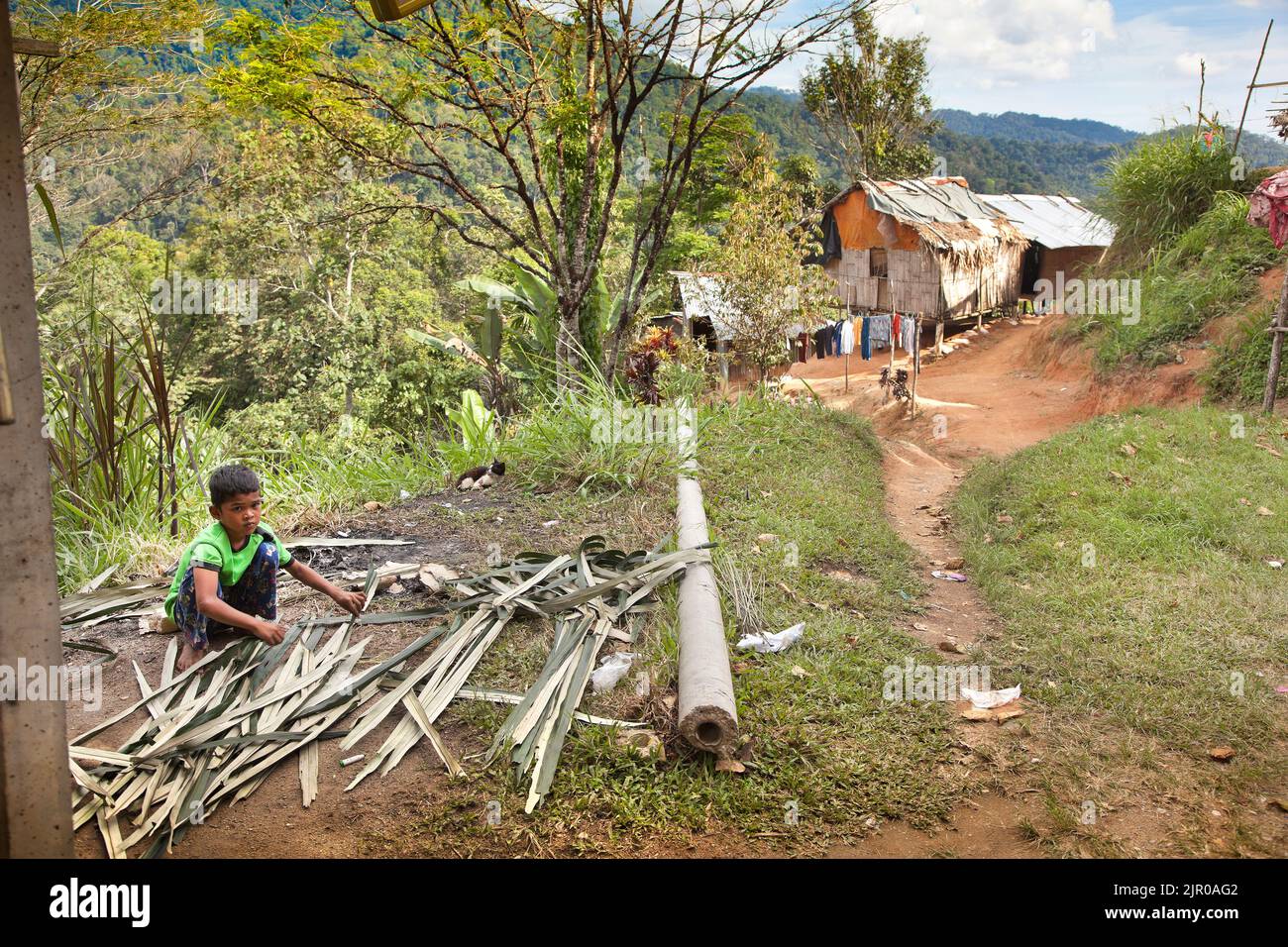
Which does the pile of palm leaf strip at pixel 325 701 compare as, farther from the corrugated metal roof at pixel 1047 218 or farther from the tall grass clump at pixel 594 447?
the corrugated metal roof at pixel 1047 218

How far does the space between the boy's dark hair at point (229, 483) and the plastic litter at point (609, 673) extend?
170cm

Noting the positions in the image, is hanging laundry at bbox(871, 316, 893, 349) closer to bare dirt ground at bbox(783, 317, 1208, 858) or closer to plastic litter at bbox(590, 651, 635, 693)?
bare dirt ground at bbox(783, 317, 1208, 858)

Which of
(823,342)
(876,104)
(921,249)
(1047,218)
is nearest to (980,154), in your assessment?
(876,104)

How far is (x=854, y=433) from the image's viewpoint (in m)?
10.3

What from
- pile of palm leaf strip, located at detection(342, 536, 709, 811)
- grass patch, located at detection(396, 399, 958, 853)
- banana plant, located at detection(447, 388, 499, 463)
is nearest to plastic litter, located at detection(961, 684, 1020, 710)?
grass patch, located at detection(396, 399, 958, 853)

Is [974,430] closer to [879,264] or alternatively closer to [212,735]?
[879,264]

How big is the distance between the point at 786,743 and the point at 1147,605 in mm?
2642

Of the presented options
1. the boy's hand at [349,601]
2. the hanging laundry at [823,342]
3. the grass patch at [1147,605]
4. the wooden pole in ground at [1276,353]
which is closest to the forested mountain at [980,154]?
the hanging laundry at [823,342]

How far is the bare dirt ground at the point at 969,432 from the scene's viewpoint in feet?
10.5

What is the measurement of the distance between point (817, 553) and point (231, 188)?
1914cm

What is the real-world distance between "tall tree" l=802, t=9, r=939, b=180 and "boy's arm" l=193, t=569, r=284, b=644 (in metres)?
29.2

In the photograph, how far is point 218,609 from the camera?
380 cm

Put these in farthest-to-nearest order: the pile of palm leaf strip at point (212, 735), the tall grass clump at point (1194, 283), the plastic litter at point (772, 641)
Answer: the tall grass clump at point (1194, 283), the plastic litter at point (772, 641), the pile of palm leaf strip at point (212, 735)
